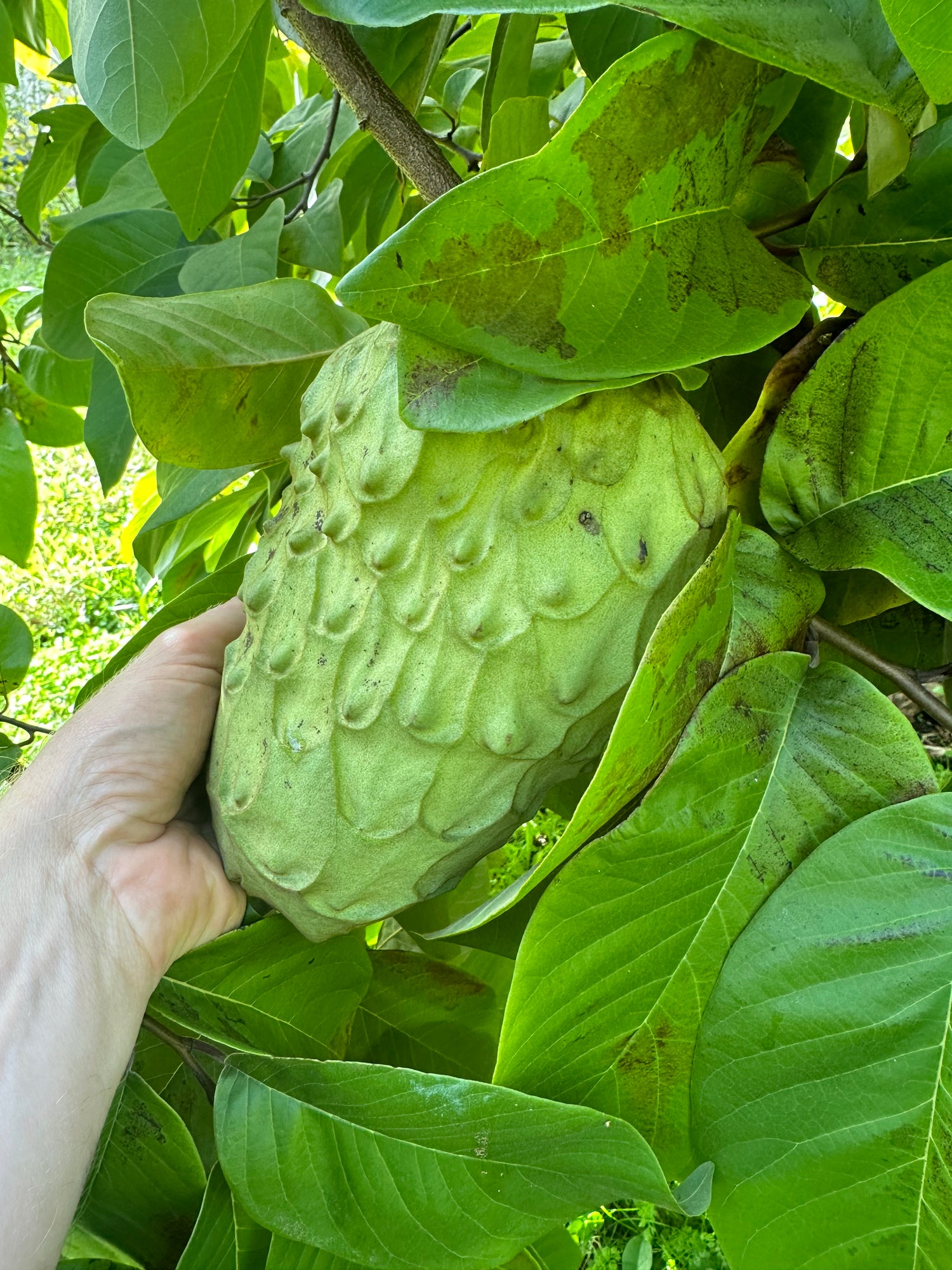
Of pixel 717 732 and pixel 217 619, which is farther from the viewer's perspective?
pixel 217 619

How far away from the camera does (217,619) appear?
76 cm

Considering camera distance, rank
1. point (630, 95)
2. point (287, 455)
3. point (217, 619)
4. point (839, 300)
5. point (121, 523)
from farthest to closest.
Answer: point (121, 523) < point (217, 619) < point (287, 455) < point (839, 300) < point (630, 95)

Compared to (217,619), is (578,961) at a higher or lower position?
lower

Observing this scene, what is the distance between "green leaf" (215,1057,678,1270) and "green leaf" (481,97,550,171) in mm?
463

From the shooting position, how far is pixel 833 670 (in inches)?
21.0

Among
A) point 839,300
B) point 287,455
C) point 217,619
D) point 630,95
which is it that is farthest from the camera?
point 217,619

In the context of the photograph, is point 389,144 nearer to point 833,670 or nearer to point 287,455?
point 287,455

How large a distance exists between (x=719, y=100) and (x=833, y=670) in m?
0.27

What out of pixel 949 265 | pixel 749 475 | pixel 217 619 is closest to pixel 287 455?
pixel 217 619

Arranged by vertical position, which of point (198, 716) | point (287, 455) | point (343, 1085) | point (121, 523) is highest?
point (287, 455)

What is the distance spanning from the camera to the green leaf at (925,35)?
36 cm

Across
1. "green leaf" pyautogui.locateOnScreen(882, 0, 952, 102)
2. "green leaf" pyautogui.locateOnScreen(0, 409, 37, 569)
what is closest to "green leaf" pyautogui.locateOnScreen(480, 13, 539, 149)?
"green leaf" pyautogui.locateOnScreen(882, 0, 952, 102)

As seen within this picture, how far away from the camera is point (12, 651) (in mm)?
1145

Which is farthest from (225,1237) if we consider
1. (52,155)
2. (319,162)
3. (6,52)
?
(52,155)
